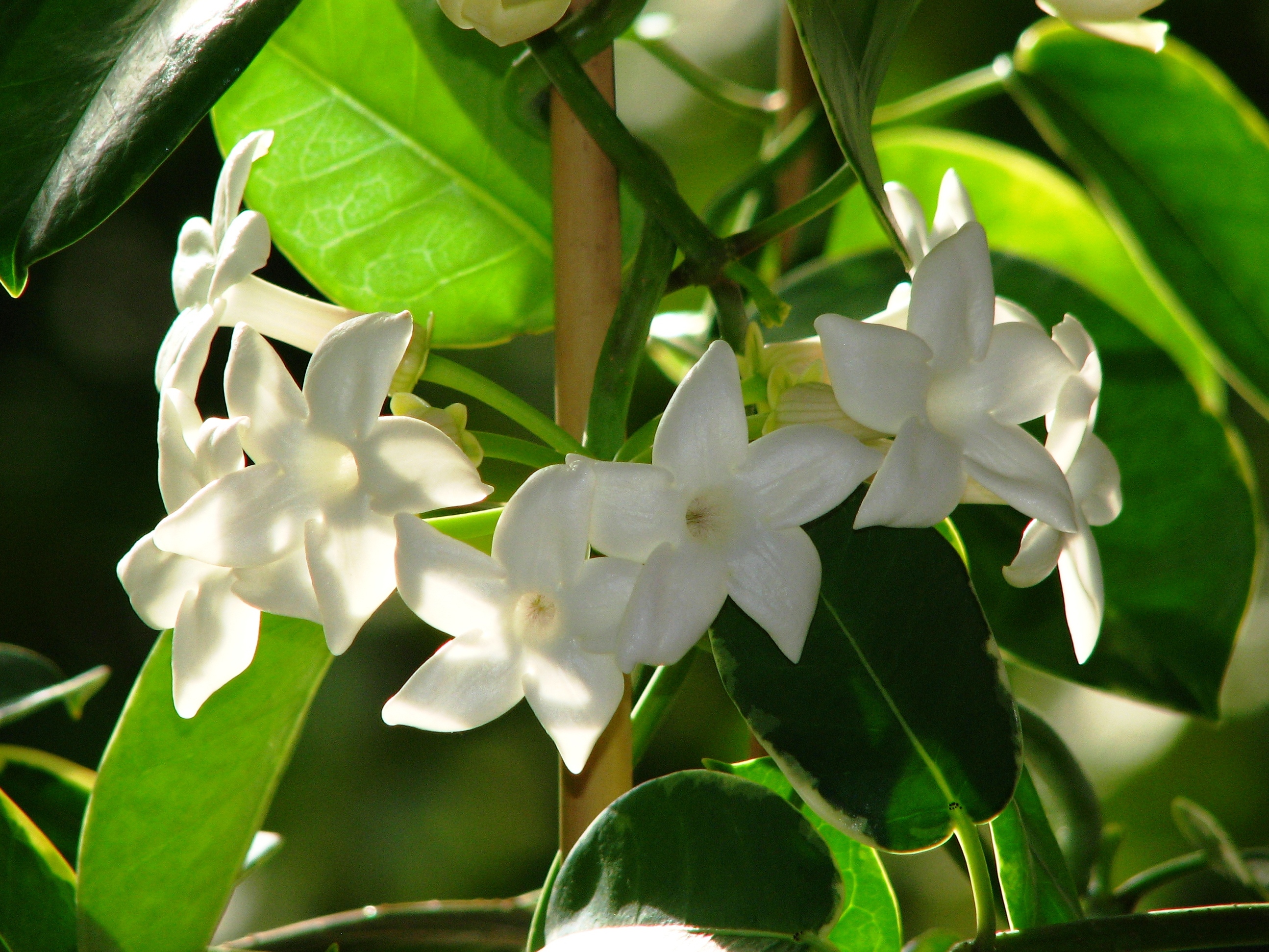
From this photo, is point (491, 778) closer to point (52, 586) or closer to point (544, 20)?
point (52, 586)

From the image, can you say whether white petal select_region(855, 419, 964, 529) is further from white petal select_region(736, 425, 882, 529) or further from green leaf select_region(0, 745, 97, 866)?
green leaf select_region(0, 745, 97, 866)

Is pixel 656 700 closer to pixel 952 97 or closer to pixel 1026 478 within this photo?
pixel 1026 478

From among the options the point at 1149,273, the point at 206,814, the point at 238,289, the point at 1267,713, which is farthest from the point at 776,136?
the point at 1267,713

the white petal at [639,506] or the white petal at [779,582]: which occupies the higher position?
the white petal at [639,506]

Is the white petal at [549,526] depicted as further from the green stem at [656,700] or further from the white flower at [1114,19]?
the white flower at [1114,19]

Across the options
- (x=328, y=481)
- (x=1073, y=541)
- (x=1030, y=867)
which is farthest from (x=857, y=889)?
(x=328, y=481)

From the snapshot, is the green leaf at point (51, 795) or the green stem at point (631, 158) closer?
the green stem at point (631, 158)

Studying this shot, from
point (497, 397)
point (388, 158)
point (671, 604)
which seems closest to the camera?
point (671, 604)

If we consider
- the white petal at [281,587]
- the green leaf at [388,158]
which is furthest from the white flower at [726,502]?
the green leaf at [388,158]
